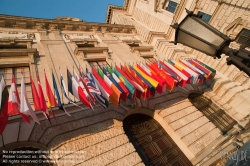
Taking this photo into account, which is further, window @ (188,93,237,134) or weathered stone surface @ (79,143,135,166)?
window @ (188,93,237,134)

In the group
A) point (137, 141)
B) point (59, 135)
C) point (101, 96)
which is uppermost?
point (101, 96)

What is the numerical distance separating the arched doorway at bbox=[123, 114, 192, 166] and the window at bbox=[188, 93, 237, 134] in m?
4.55

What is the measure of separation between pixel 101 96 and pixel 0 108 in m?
3.29

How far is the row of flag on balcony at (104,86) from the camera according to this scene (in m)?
4.77

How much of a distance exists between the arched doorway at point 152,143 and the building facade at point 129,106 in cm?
5

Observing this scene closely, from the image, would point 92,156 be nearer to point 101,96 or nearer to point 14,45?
point 101,96

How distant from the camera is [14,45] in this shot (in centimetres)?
891

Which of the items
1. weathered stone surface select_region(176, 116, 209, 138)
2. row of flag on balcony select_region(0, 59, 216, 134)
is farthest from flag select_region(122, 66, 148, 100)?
weathered stone surface select_region(176, 116, 209, 138)

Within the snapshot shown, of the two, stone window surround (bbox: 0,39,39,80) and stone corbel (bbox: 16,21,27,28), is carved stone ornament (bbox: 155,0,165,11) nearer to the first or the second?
stone corbel (bbox: 16,21,27,28)

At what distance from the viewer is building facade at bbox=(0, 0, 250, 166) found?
588 cm

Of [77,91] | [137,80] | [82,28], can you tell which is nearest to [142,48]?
[82,28]

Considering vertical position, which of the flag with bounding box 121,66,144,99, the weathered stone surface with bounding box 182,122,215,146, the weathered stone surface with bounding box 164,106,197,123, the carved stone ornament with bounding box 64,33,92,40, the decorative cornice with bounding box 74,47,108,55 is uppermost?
the carved stone ornament with bounding box 64,33,92,40

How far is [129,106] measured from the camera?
8.20 m

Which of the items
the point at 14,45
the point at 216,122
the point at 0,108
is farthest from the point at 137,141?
the point at 14,45
